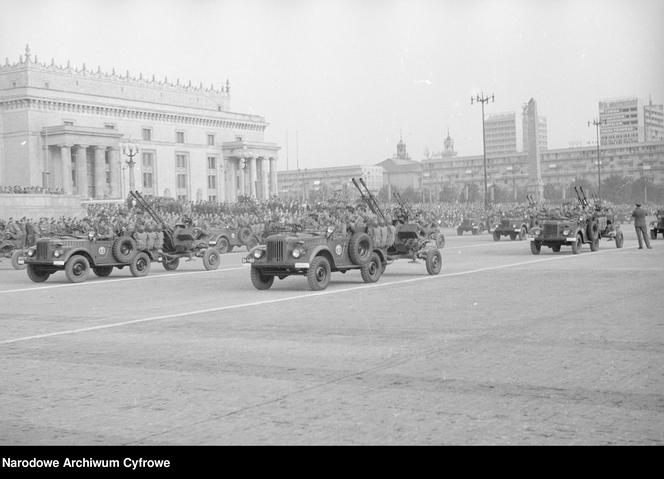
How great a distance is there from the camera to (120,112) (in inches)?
3696

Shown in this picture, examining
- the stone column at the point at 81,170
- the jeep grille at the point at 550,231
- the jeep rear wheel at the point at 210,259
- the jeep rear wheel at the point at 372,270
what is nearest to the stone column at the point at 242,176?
the stone column at the point at 81,170

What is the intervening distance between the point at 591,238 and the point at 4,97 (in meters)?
68.1

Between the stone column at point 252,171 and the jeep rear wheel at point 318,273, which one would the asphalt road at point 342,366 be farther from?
the stone column at point 252,171

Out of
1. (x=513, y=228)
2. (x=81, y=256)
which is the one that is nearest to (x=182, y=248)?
(x=81, y=256)

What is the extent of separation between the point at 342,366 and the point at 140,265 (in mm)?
15596

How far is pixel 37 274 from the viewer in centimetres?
2259

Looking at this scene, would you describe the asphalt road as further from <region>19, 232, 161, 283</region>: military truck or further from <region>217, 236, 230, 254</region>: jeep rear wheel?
<region>217, 236, 230, 254</region>: jeep rear wheel

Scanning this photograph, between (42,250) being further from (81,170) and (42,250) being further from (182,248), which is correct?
(81,170)

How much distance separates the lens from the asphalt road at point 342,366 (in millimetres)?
6367

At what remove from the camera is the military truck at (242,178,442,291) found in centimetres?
1797

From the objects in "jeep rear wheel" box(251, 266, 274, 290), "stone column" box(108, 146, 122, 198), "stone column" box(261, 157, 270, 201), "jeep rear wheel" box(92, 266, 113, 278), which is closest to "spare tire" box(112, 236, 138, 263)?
"jeep rear wheel" box(92, 266, 113, 278)

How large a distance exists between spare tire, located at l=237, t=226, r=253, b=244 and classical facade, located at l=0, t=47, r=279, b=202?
3520cm
